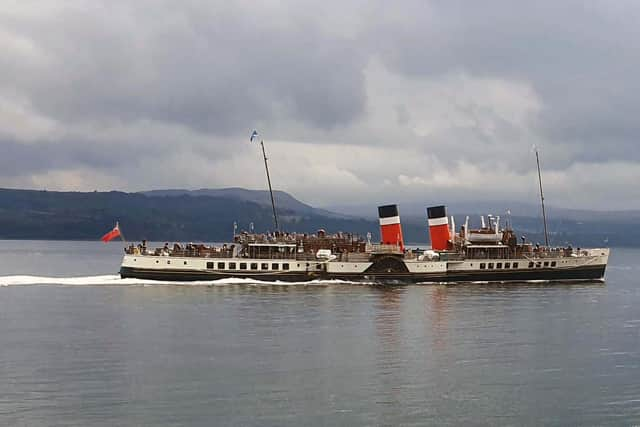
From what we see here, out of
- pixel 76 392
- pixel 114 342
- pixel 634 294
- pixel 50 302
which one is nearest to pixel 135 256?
pixel 50 302

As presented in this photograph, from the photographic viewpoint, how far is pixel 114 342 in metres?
49.0

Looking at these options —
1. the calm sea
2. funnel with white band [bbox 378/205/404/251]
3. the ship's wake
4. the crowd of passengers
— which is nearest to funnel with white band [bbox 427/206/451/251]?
funnel with white band [bbox 378/205/404/251]

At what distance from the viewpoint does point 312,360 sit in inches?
1719

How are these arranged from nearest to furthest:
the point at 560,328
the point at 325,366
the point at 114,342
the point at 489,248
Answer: the point at 325,366
the point at 114,342
the point at 560,328
the point at 489,248

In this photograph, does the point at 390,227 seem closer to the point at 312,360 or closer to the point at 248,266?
the point at 248,266

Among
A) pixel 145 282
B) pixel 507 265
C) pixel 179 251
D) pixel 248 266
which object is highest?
pixel 179 251

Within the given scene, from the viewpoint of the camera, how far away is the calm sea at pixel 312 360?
110ft

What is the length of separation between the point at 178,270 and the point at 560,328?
36545mm

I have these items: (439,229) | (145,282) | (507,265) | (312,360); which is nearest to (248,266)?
(145,282)

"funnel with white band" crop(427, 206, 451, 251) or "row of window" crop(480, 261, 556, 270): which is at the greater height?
"funnel with white band" crop(427, 206, 451, 251)

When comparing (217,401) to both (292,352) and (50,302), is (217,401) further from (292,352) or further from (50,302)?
(50,302)

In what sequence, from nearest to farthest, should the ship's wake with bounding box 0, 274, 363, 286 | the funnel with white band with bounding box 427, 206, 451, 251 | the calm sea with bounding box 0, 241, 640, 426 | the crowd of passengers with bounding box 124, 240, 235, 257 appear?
1. the calm sea with bounding box 0, 241, 640, 426
2. the ship's wake with bounding box 0, 274, 363, 286
3. the crowd of passengers with bounding box 124, 240, 235, 257
4. the funnel with white band with bounding box 427, 206, 451, 251

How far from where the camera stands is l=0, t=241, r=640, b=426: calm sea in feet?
110

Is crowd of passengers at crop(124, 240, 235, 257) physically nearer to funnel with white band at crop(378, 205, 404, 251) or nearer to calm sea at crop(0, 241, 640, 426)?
calm sea at crop(0, 241, 640, 426)
